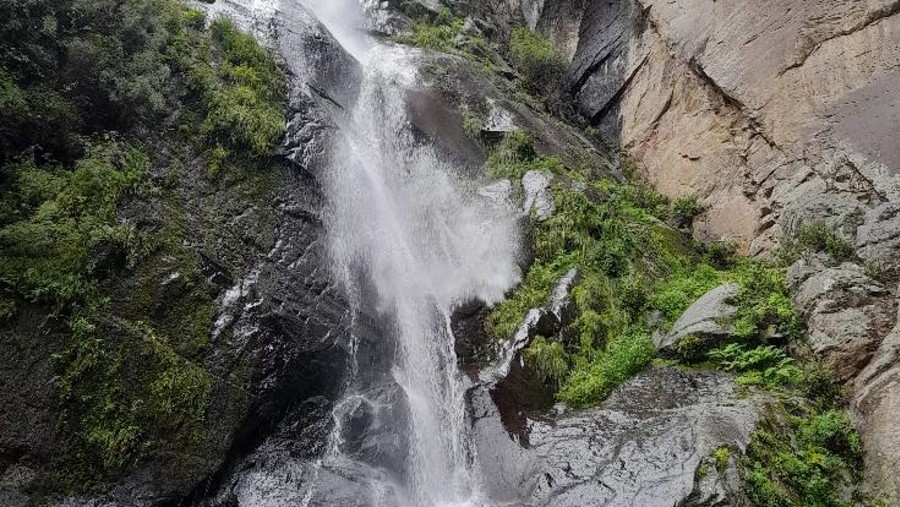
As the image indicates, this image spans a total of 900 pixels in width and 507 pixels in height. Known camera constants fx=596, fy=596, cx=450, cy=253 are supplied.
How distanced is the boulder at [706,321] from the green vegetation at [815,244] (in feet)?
5.01

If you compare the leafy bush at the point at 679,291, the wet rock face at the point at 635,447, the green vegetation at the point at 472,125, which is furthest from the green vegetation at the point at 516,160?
the wet rock face at the point at 635,447

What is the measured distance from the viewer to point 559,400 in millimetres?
9398

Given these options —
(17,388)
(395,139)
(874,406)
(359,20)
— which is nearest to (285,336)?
(17,388)

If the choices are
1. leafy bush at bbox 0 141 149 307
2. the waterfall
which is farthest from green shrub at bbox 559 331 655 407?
leafy bush at bbox 0 141 149 307

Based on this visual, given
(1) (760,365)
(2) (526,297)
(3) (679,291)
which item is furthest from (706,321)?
(2) (526,297)

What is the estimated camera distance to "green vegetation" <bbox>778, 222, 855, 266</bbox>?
31.8 feet

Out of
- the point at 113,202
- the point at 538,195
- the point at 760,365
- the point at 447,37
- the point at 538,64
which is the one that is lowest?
the point at 760,365

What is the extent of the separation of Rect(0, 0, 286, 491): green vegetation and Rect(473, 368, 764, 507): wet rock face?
4.09 metres

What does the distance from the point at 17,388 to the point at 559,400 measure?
23.3 feet

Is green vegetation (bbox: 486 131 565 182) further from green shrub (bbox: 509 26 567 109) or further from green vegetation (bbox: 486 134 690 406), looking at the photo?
green shrub (bbox: 509 26 567 109)

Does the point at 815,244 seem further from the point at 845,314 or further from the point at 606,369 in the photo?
the point at 606,369

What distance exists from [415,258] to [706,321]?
5303mm

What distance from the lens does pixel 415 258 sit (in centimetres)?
1162

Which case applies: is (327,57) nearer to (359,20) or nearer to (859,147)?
(359,20)
